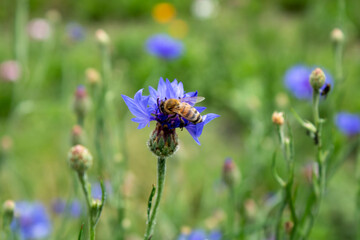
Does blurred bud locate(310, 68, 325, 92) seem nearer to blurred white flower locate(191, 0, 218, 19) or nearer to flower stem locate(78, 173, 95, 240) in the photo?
flower stem locate(78, 173, 95, 240)

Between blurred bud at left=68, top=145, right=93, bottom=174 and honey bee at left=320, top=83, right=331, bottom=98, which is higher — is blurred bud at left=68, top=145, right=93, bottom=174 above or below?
below

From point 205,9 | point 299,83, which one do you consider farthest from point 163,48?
point 205,9

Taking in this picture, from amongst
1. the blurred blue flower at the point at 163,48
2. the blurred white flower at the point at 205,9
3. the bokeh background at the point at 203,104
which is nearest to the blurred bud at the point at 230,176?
the bokeh background at the point at 203,104

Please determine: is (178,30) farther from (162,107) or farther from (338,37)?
(162,107)

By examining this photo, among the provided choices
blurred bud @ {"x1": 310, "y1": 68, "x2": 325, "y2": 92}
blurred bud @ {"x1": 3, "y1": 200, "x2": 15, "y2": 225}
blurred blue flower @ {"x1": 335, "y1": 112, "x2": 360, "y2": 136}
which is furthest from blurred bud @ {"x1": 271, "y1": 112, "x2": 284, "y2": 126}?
blurred blue flower @ {"x1": 335, "y1": 112, "x2": 360, "y2": 136}

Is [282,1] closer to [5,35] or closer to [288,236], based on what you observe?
[5,35]

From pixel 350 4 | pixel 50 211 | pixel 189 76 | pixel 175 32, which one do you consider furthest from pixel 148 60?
pixel 350 4
